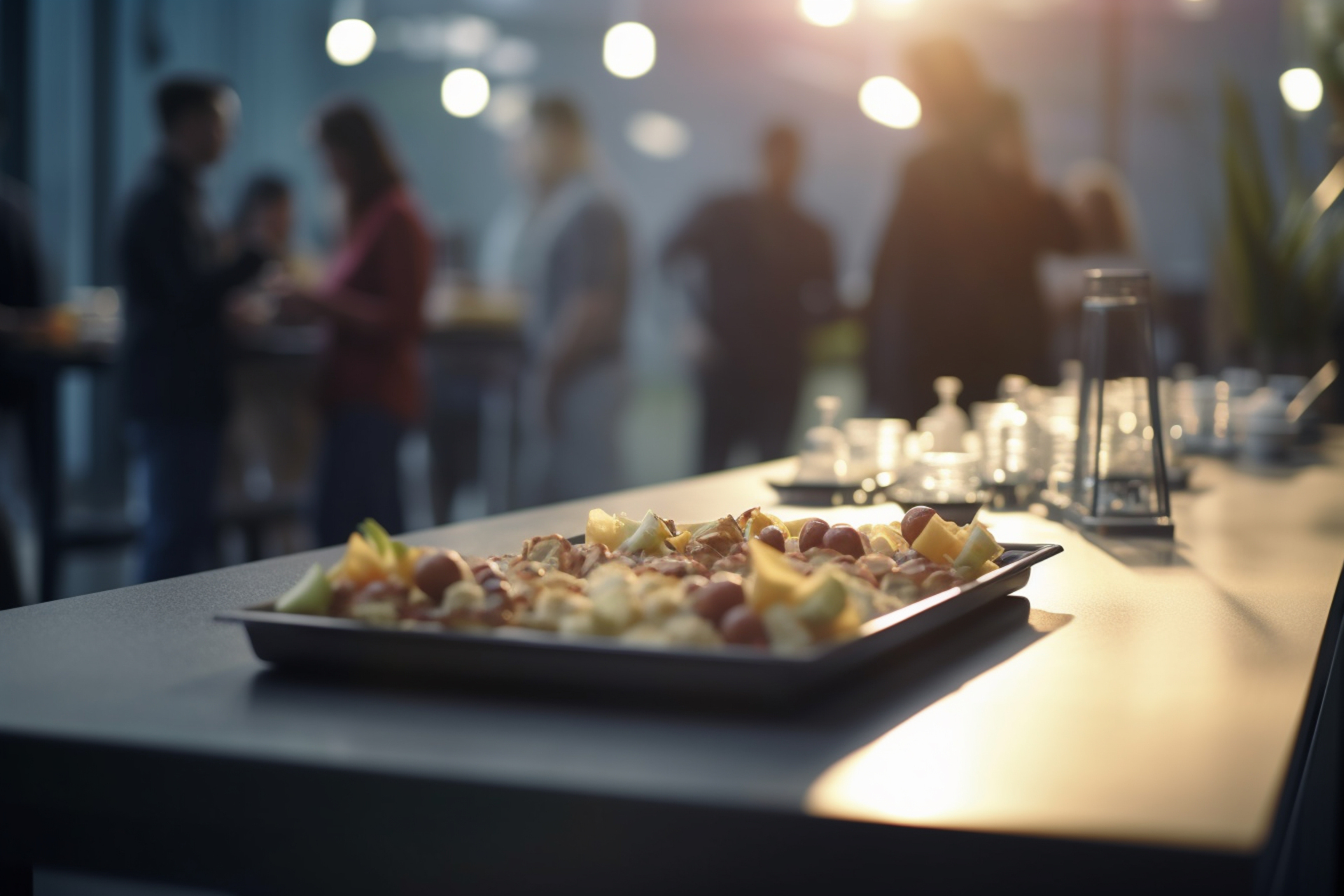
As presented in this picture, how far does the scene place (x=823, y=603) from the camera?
0.73m

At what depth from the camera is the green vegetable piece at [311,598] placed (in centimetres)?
80

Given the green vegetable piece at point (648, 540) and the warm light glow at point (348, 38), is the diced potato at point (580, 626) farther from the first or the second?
the warm light glow at point (348, 38)

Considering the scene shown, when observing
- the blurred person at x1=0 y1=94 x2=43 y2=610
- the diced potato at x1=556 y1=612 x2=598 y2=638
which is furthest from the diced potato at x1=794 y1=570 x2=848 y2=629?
the blurred person at x1=0 y1=94 x2=43 y2=610

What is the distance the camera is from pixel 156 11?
25.0ft

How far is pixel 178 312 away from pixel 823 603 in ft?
9.80

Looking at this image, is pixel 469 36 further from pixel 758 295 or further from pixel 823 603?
pixel 823 603

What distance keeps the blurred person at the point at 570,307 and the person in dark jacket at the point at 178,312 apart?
1019 mm

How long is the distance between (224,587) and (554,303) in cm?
318

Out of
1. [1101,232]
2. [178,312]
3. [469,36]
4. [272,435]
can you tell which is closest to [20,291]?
[272,435]

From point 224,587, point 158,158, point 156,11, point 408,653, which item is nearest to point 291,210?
point 158,158

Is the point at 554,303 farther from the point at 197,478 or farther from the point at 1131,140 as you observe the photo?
the point at 1131,140

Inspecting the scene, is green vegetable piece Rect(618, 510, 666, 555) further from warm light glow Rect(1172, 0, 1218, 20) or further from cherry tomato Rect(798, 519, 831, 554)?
warm light glow Rect(1172, 0, 1218, 20)

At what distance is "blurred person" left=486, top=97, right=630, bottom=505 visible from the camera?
4160 millimetres

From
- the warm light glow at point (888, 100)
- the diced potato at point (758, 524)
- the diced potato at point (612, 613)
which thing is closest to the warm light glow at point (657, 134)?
the warm light glow at point (888, 100)
